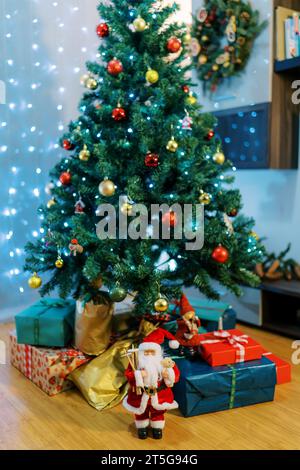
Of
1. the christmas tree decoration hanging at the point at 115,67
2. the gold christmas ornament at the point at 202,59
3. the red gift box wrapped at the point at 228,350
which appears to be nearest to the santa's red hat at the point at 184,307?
the red gift box wrapped at the point at 228,350

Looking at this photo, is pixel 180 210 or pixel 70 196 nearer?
pixel 180 210

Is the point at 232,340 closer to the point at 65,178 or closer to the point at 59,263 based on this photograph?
the point at 59,263

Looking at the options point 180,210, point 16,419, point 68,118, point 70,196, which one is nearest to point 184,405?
point 16,419

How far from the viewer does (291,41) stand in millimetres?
2900

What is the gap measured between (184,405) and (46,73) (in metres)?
2.24

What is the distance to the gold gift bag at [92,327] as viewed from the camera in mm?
2191

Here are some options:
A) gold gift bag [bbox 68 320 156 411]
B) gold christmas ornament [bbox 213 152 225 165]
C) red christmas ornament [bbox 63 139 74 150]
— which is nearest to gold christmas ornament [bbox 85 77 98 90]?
red christmas ornament [bbox 63 139 74 150]

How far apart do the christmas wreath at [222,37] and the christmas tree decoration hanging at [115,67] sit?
1.10 meters

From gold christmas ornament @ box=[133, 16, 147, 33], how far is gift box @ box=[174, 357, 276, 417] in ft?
4.70

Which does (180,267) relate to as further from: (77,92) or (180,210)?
(77,92)

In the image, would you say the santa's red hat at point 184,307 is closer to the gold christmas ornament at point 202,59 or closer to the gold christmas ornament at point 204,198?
the gold christmas ornament at point 204,198

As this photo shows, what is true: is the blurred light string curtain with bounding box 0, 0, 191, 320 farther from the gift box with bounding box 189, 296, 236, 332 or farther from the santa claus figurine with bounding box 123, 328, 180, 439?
the santa claus figurine with bounding box 123, 328, 180, 439

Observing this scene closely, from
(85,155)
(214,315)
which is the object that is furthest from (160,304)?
(85,155)

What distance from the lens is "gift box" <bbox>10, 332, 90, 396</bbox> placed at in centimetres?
213
